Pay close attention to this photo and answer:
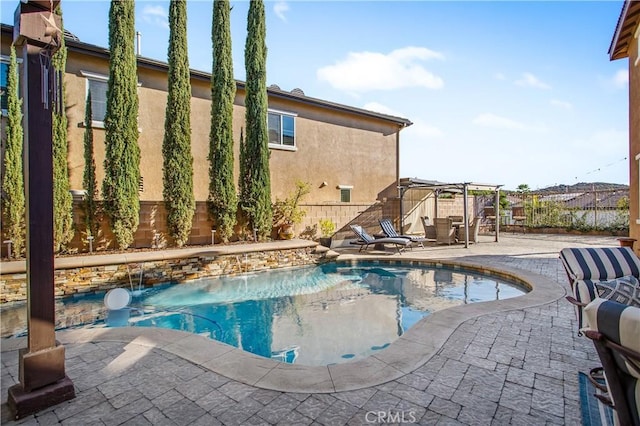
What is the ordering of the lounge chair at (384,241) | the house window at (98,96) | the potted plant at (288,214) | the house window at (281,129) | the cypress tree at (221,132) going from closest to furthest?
the house window at (98,96)
the cypress tree at (221,132)
the lounge chair at (384,241)
the potted plant at (288,214)
the house window at (281,129)

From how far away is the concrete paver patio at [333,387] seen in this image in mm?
2596

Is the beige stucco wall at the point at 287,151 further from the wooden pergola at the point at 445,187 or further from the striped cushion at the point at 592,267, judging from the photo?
the striped cushion at the point at 592,267

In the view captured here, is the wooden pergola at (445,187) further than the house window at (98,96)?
Yes

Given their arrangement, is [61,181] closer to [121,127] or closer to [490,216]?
[121,127]

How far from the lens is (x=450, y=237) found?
14.2 metres

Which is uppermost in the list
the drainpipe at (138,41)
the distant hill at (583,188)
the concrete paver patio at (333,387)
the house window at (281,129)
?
the drainpipe at (138,41)

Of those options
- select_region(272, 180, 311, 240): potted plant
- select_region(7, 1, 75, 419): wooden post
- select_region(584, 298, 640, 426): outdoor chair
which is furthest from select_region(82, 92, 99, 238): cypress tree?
select_region(584, 298, 640, 426): outdoor chair

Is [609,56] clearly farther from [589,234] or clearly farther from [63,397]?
[63,397]

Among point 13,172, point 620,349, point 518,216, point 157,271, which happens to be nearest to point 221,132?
point 157,271

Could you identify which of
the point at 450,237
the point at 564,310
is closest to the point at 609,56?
the point at 450,237

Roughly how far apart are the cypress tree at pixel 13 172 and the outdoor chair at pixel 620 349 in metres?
10.8

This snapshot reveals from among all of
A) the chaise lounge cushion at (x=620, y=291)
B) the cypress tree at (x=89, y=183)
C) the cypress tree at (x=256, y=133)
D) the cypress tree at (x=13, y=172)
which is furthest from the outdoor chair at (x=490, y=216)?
the cypress tree at (x=13, y=172)

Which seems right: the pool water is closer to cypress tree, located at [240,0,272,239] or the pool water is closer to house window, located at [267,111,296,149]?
cypress tree, located at [240,0,272,239]

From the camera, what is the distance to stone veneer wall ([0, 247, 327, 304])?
7.05 metres
